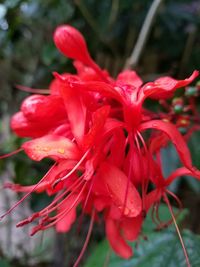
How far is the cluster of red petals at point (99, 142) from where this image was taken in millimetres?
498

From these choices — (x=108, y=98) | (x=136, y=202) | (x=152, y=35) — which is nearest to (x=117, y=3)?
(x=152, y=35)

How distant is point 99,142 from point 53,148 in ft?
0.20

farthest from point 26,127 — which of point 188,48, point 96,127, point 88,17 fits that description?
point 188,48

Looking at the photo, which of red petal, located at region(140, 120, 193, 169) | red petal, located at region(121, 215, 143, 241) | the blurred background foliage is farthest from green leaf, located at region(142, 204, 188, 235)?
red petal, located at region(140, 120, 193, 169)

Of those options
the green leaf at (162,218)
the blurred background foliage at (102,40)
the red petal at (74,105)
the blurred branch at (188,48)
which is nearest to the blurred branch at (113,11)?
the blurred background foliage at (102,40)

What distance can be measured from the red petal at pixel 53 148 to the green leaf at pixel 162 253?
0.89ft

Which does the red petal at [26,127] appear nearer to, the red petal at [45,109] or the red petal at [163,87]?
the red petal at [45,109]

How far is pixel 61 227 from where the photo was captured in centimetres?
66

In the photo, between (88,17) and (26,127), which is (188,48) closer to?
(88,17)

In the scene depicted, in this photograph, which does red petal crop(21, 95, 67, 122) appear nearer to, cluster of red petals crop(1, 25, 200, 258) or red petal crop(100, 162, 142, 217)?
cluster of red petals crop(1, 25, 200, 258)

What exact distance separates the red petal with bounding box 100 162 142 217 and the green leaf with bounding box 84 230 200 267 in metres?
0.19

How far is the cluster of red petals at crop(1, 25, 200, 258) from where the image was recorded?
0.50 m

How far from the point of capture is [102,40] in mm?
1208

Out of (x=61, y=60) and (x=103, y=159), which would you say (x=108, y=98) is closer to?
(x=103, y=159)
